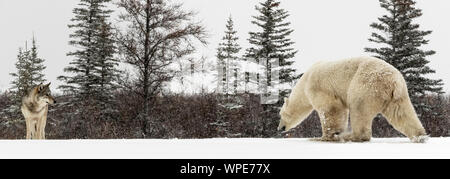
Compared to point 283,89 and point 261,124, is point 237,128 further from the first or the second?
point 283,89

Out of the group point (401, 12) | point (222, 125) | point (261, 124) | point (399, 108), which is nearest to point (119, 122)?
point (222, 125)

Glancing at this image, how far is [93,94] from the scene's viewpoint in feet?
107

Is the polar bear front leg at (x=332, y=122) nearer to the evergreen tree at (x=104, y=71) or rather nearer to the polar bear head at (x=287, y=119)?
the polar bear head at (x=287, y=119)

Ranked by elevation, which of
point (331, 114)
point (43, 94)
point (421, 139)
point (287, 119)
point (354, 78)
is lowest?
point (421, 139)

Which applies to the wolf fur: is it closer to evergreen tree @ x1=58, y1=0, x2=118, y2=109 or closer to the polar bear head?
the polar bear head

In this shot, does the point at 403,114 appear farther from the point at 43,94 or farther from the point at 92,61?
the point at 92,61

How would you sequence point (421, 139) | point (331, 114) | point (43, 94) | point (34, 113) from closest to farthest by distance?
1. point (421, 139)
2. point (331, 114)
3. point (34, 113)
4. point (43, 94)

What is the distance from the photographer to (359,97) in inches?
228

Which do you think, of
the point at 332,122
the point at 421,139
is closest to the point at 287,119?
the point at 332,122

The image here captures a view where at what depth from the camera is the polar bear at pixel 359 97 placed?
578 centimetres

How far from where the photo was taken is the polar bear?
19.0ft

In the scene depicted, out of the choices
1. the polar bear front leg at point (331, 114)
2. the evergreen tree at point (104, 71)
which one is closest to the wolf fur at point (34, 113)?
the polar bear front leg at point (331, 114)

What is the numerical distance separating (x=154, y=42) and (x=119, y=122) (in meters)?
6.25

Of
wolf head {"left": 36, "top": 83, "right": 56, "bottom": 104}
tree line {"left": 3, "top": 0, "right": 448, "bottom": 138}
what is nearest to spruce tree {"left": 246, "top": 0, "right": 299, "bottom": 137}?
tree line {"left": 3, "top": 0, "right": 448, "bottom": 138}
